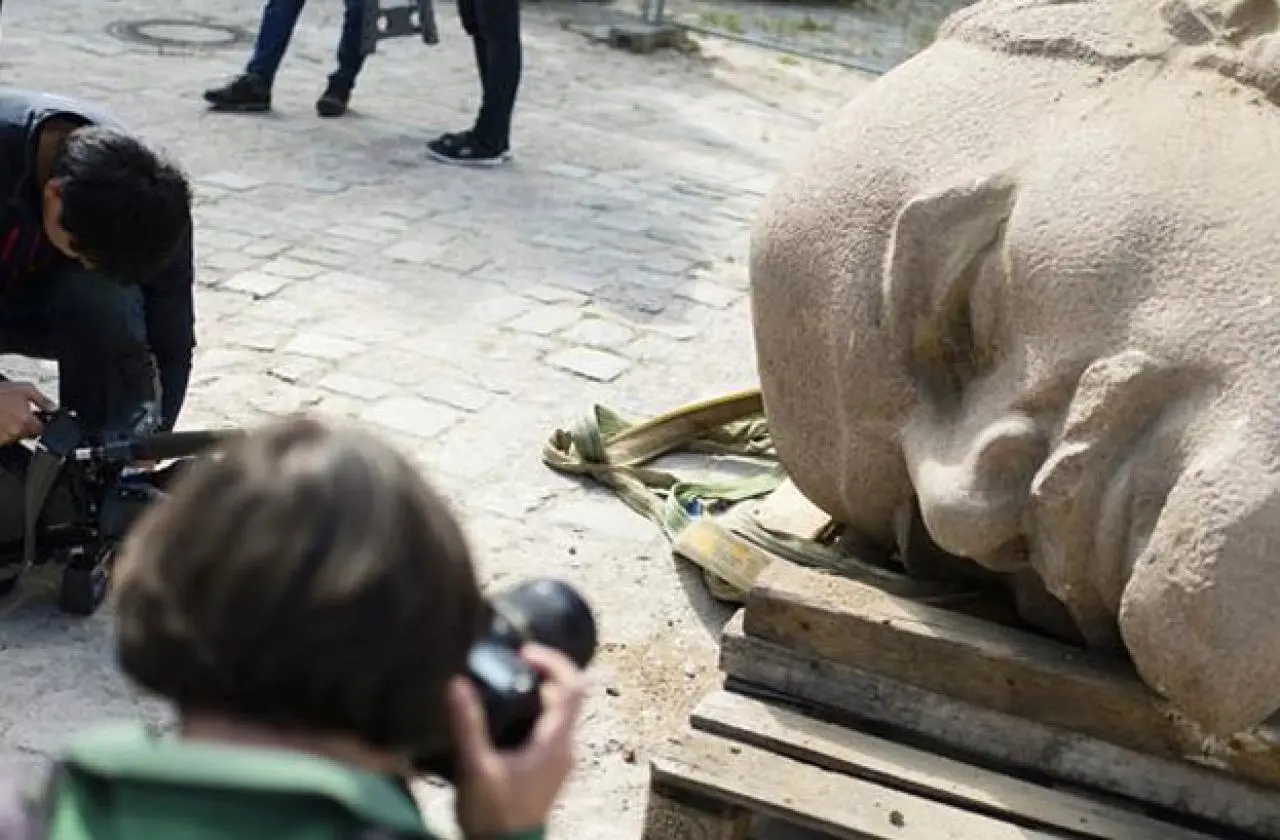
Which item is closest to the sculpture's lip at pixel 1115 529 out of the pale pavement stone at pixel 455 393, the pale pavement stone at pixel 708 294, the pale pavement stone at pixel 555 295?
the pale pavement stone at pixel 455 393

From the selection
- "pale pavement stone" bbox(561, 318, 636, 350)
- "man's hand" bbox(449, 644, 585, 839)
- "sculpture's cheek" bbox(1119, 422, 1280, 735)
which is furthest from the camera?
"pale pavement stone" bbox(561, 318, 636, 350)

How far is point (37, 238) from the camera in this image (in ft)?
11.0

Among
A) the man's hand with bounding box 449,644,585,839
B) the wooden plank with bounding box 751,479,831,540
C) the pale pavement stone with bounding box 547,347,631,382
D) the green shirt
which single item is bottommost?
the pale pavement stone with bounding box 547,347,631,382

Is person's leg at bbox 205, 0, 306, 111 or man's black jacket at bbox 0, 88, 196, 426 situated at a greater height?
man's black jacket at bbox 0, 88, 196, 426

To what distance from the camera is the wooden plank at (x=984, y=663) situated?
2717 mm

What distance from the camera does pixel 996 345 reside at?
2832 mm

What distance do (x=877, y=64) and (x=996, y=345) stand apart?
7587mm

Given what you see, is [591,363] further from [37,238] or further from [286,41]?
[286,41]

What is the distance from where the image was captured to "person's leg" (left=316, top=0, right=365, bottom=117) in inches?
285

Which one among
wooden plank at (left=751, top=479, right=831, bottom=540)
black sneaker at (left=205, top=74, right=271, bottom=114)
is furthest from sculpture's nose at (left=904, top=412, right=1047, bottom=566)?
black sneaker at (left=205, top=74, right=271, bottom=114)

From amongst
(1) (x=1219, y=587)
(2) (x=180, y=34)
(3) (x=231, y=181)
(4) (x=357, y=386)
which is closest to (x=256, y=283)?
(4) (x=357, y=386)

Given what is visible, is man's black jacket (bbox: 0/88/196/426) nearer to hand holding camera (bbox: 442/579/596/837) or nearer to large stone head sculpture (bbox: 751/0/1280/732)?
large stone head sculpture (bbox: 751/0/1280/732)

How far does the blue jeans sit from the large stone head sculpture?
4366 millimetres

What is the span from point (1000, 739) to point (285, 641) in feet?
6.15
